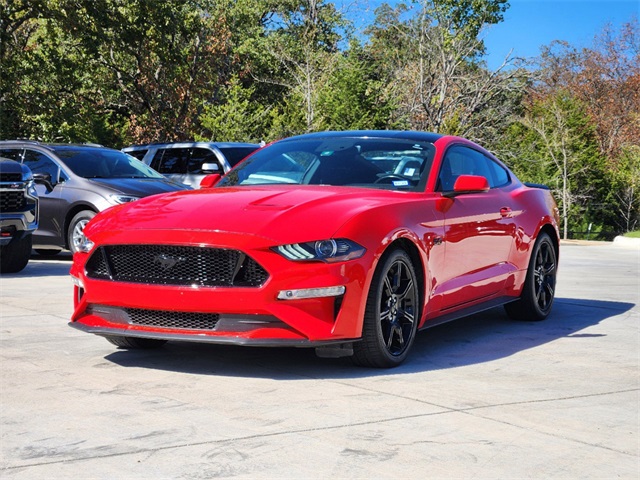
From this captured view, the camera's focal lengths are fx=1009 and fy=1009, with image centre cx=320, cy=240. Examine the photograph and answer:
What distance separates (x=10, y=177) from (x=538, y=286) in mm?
6500

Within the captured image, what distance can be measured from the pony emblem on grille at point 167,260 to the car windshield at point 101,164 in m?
9.05

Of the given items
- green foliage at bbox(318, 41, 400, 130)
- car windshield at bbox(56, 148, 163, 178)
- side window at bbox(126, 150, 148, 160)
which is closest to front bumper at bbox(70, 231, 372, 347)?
car windshield at bbox(56, 148, 163, 178)

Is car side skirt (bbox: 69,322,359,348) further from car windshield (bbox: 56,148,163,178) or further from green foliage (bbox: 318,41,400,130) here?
green foliage (bbox: 318,41,400,130)

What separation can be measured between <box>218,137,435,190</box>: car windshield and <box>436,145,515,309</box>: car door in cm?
23

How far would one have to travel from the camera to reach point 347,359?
646cm

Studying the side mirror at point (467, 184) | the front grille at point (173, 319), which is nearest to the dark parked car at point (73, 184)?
the side mirror at point (467, 184)

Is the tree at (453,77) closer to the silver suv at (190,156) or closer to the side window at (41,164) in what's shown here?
the silver suv at (190,156)

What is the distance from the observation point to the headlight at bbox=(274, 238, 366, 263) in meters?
5.70

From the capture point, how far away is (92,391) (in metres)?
5.42

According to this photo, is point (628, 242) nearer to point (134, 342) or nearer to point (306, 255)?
point (134, 342)

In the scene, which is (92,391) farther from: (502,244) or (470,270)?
(502,244)

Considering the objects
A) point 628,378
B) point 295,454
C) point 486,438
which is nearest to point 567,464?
point 486,438

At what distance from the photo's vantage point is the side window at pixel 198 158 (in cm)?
1861

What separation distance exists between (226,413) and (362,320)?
1.26 m
